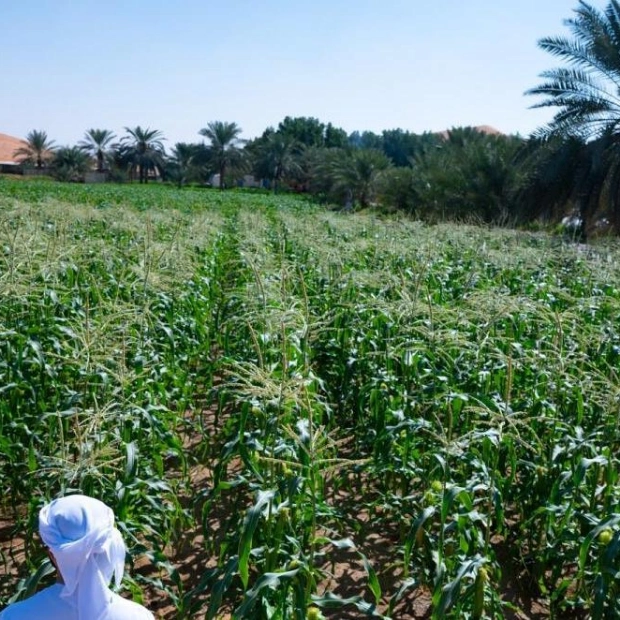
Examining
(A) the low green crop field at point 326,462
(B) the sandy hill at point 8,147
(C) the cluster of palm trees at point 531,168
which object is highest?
(B) the sandy hill at point 8,147

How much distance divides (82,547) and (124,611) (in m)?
0.29

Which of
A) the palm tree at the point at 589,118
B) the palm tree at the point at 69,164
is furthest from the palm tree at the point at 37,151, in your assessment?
the palm tree at the point at 589,118

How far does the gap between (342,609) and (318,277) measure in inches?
246

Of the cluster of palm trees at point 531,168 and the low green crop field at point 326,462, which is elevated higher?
the cluster of palm trees at point 531,168

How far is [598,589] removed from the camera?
3.32 metres

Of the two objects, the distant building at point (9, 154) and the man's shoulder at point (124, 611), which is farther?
the distant building at point (9, 154)

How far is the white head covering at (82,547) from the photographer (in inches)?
86.6

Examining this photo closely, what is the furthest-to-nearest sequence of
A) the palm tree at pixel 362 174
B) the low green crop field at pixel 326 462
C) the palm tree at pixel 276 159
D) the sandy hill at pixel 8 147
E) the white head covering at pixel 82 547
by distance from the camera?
the sandy hill at pixel 8 147, the palm tree at pixel 276 159, the palm tree at pixel 362 174, the low green crop field at pixel 326 462, the white head covering at pixel 82 547

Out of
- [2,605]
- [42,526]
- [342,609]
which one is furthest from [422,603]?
[42,526]

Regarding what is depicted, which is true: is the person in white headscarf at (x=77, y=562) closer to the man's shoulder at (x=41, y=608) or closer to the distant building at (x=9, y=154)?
the man's shoulder at (x=41, y=608)

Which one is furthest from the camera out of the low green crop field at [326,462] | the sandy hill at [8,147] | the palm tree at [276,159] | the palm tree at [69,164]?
the sandy hill at [8,147]

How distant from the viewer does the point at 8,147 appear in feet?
333

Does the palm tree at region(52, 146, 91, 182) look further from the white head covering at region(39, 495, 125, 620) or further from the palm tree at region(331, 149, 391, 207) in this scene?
the white head covering at region(39, 495, 125, 620)

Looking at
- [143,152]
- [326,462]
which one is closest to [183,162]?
[143,152]
